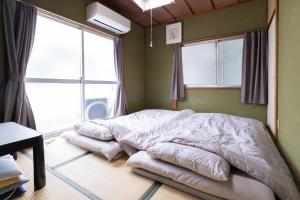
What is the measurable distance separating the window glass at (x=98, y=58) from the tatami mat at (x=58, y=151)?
1.16 meters

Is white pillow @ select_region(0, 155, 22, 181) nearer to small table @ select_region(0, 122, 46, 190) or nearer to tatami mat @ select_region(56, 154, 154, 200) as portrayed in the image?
small table @ select_region(0, 122, 46, 190)

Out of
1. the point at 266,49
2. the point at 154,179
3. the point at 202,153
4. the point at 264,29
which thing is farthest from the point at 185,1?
the point at 154,179

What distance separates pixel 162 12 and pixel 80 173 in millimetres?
3004

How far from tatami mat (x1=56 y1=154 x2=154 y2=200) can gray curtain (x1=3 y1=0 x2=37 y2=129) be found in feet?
2.92

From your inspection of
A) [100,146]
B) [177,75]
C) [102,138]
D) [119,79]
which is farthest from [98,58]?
[100,146]

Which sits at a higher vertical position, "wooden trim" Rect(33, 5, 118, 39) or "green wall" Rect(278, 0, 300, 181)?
"wooden trim" Rect(33, 5, 118, 39)

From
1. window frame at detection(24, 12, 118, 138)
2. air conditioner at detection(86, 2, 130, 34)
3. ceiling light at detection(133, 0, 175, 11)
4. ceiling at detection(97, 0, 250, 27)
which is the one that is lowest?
window frame at detection(24, 12, 118, 138)

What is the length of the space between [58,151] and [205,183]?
155 cm

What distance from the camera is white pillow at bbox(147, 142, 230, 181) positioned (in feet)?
3.22

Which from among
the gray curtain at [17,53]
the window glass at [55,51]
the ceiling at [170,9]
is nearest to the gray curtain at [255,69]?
the ceiling at [170,9]

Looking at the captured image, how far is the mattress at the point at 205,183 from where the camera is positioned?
900mm

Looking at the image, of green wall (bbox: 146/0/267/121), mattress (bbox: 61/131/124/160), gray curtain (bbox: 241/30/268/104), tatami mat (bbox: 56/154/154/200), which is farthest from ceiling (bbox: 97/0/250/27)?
tatami mat (bbox: 56/154/154/200)

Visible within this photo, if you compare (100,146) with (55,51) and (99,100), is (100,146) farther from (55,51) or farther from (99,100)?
(55,51)

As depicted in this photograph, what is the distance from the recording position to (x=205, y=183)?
3.30ft
